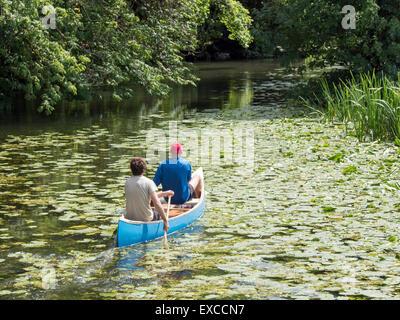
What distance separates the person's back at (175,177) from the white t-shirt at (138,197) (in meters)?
0.92

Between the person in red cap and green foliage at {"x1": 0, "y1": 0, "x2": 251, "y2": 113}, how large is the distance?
24.1 feet

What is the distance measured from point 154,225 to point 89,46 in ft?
44.4

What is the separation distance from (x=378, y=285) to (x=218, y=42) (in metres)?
49.7

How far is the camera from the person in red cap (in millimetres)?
9758

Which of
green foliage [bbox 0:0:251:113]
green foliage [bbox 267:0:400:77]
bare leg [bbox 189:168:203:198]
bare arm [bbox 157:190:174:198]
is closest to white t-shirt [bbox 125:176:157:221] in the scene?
bare arm [bbox 157:190:174:198]

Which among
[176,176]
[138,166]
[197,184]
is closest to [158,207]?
[138,166]

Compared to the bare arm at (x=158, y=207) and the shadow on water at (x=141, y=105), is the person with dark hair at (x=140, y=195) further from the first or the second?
the shadow on water at (x=141, y=105)

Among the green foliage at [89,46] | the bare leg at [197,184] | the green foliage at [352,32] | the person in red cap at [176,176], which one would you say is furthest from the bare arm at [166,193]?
the green foliage at [352,32]

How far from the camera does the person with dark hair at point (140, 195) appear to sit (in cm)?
866

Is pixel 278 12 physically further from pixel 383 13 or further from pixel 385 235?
pixel 385 235

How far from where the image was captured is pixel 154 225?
8758 millimetres

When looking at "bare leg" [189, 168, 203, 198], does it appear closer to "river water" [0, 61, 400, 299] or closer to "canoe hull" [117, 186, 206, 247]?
"river water" [0, 61, 400, 299]

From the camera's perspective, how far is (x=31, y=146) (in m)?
15.4
